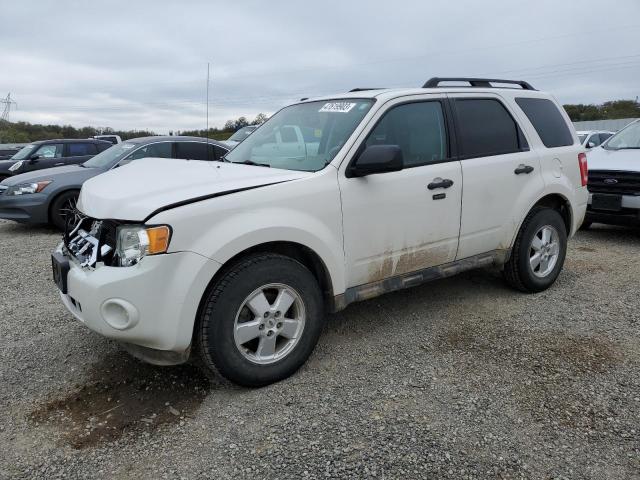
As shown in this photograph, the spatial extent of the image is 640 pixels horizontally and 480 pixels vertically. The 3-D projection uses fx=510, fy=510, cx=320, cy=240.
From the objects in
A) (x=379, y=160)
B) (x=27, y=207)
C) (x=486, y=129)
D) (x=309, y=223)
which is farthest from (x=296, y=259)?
(x=27, y=207)

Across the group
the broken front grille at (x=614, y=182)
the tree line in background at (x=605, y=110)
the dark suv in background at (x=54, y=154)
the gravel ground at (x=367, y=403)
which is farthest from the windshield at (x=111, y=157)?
the tree line in background at (x=605, y=110)

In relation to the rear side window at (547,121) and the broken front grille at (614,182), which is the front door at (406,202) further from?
the broken front grille at (614,182)

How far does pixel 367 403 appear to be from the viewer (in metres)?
2.94

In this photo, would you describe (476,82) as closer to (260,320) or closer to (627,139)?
(260,320)

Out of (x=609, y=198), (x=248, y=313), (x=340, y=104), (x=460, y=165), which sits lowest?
(x=248, y=313)

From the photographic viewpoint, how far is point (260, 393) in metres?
3.06

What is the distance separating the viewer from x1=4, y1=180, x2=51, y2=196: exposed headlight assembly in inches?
317

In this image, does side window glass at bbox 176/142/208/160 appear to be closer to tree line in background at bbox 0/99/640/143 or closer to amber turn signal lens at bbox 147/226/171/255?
amber turn signal lens at bbox 147/226/171/255

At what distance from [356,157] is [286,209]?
668 millimetres

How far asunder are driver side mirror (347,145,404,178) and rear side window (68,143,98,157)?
449 inches

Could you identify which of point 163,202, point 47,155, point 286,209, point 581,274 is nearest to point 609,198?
point 581,274

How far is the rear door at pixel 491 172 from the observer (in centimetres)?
402

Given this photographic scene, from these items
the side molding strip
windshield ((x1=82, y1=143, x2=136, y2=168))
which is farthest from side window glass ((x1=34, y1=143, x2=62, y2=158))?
the side molding strip

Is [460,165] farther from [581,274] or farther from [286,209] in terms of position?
[581,274]
